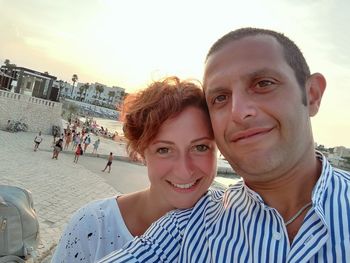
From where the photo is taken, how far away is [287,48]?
169cm

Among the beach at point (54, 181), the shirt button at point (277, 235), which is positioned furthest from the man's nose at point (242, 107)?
the beach at point (54, 181)

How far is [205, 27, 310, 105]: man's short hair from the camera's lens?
1.66 m

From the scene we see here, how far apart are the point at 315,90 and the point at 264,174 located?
0.59 metres

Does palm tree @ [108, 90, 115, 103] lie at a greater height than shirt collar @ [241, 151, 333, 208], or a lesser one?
greater

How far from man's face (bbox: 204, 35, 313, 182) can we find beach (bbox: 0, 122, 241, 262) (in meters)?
6.54

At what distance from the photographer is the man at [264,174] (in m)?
1.39

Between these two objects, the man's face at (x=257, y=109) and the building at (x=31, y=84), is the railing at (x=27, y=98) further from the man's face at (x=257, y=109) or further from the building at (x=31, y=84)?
the man's face at (x=257, y=109)

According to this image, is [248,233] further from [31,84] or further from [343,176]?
[31,84]

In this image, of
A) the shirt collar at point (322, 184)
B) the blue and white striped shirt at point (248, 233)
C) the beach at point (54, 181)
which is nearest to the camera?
the blue and white striped shirt at point (248, 233)

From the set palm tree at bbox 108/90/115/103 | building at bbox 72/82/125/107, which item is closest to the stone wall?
building at bbox 72/82/125/107

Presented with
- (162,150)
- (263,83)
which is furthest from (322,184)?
(162,150)

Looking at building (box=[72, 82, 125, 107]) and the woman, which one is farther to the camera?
building (box=[72, 82, 125, 107])

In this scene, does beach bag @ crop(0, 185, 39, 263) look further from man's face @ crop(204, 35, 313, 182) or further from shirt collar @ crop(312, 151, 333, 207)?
shirt collar @ crop(312, 151, 333, 207)

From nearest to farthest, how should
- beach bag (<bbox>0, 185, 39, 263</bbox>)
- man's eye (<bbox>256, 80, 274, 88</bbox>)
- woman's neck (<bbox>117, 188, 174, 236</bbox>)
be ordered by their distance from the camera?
1. man's eye (<bbox>256, 80, 274, 88</bbox>)
2. woman's neck (<bbox>117, 188, 174, 236</bbox>)
3. beach bag (<bbox>0, 185, 39, 263</bbox>)
